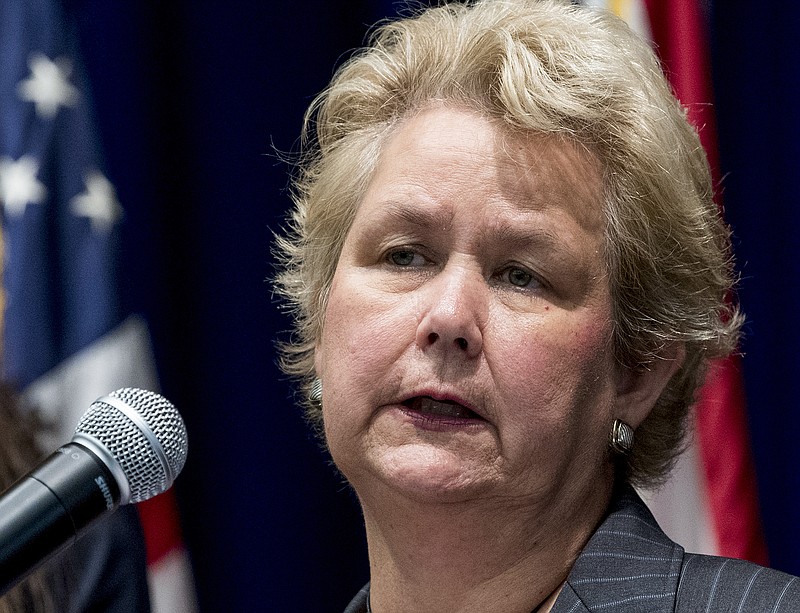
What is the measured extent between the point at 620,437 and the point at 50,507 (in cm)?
102

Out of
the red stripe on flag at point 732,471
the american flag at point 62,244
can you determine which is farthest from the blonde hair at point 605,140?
the american flag at point 62,244

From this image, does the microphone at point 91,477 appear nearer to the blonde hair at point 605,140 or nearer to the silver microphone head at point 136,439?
the silver microphone head at point 136,439

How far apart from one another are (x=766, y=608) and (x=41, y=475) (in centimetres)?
102

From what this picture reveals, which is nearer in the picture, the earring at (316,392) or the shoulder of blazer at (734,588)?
the shoulder of blazer at (734,588)

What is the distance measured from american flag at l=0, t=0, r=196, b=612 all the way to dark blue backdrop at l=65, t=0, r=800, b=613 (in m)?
0.17

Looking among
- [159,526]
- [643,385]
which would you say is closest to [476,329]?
[643,385]

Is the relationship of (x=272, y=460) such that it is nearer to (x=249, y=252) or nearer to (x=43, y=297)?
(x=249, y=252)

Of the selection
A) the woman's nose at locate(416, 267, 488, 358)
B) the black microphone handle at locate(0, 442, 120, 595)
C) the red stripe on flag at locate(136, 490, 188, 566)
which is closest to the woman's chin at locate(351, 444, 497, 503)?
the woman's nose at locate(416, 267, 488, 358)

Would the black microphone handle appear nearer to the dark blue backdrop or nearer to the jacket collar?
the jacket collar

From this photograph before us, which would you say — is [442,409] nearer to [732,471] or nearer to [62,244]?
[732,471]

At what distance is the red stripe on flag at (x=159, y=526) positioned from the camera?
3.36 metres

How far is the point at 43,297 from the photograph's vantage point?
11.0 ft

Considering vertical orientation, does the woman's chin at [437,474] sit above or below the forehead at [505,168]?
below

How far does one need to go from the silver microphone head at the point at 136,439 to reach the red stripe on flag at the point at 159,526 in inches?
75.8
